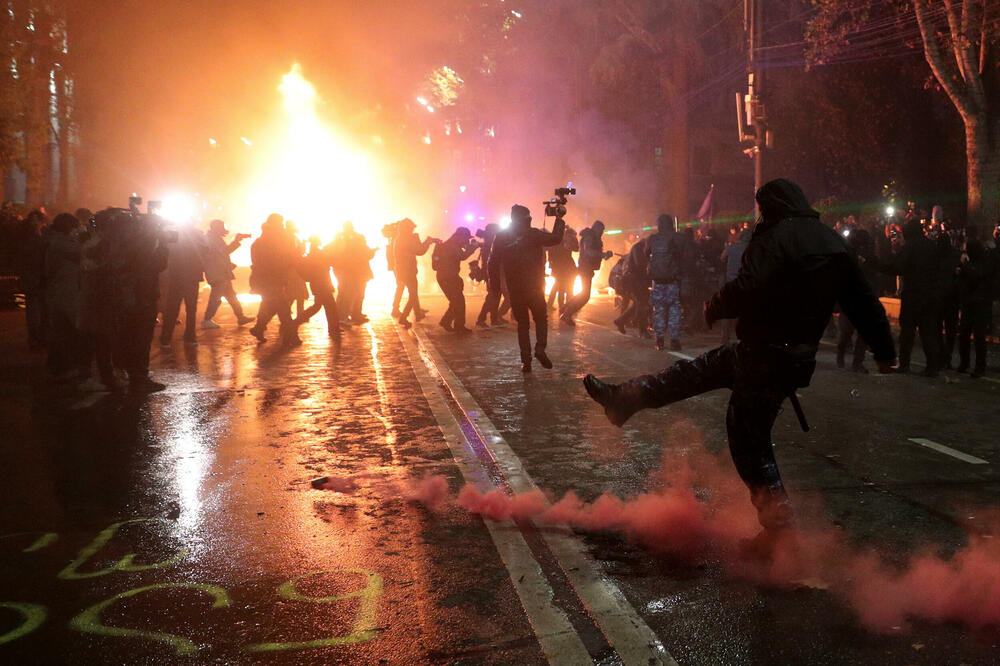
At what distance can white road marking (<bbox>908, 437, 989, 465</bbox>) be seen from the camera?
6.19 metres

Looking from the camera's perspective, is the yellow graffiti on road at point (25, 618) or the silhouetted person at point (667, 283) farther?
the silhouetted person at point (667, 283)

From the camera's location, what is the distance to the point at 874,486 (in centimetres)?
552

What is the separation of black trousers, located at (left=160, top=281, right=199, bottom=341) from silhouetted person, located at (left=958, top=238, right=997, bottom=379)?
1009 centimetres

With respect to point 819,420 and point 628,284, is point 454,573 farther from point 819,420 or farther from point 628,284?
point 628,284

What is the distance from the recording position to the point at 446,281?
51.7 ft

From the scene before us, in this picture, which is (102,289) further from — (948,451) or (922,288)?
(922,288)

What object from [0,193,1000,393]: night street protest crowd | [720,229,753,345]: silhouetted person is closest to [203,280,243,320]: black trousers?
[0,193,1000,393]: night street protest crowd

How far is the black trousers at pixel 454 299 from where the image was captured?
50.6ft

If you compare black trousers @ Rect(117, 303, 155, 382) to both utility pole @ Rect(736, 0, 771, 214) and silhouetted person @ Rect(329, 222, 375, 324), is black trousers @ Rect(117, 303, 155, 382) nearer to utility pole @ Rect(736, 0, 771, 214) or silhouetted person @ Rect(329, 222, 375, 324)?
silhouetted person @ Rect(329, 222, 375, 324)

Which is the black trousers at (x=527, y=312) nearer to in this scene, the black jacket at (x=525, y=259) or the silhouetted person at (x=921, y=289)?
the black jacket at (x=525, y=259)

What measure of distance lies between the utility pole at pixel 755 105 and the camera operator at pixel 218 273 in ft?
34.1

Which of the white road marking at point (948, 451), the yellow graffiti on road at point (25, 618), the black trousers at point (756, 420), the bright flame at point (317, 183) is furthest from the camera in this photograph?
the bright flame at point (317, 183)

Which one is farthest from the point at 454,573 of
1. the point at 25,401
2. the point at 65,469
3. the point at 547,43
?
the point at 547,43

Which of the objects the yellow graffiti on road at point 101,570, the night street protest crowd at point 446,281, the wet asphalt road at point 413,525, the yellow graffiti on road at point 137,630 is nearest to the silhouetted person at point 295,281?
the night street protest crowd at point 446,281
